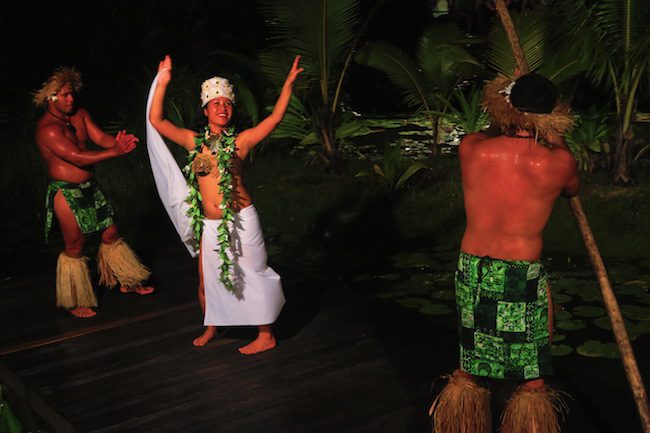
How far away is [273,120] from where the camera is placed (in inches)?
189

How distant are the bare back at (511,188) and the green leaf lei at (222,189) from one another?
4.89ft

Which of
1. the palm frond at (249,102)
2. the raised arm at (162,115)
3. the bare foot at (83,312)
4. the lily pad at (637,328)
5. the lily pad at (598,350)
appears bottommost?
the lily pad at (598,350)

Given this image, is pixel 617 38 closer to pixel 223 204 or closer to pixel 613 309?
pixel 223 204

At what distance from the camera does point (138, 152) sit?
405 inches

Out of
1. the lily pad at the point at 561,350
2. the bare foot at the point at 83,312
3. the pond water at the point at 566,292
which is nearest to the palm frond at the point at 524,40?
the pond water at the point at 566,292

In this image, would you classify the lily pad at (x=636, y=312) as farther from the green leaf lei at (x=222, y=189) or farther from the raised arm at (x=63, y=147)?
the raised arm at (x=63, y=147)

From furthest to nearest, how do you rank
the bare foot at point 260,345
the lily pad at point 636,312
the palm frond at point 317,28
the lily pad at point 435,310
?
the palm frond at point 317,28 < the lily pad at point 435,310 < the lily pad at point 636,312 < the bare foot at point 260,345

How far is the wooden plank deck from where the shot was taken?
4.38 meters

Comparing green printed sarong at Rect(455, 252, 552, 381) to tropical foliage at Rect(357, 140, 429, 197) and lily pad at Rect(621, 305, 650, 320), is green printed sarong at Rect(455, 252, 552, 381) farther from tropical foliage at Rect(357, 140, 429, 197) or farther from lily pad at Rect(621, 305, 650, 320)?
tropical foliage at Rect(357, 140, 429, 197)

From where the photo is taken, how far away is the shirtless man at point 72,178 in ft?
18.4

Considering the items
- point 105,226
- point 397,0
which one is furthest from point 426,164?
point 397,0

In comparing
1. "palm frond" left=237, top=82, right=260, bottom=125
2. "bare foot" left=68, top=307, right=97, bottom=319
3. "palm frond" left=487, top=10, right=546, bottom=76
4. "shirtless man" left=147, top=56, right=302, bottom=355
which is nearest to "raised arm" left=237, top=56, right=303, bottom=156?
"shirtless man" left=147, top=56, right=302, bottom=355

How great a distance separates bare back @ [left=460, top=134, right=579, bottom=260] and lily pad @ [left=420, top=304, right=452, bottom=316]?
2762 millimetres

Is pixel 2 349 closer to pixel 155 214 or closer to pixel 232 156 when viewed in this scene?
pixel 232 156
